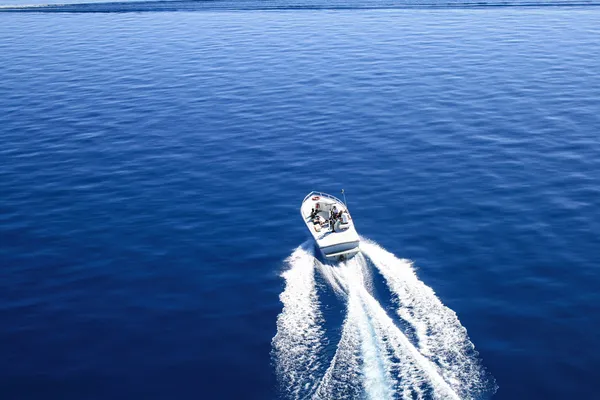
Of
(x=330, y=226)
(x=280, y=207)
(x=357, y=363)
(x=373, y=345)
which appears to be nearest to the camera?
(x=357, y=363)

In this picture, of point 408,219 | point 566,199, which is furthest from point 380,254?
point 566,199

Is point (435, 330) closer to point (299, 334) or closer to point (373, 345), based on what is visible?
point (373, 345)

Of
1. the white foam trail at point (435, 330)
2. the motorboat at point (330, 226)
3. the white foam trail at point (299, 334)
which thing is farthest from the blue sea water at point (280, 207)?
the motorboat at point (330, 226)

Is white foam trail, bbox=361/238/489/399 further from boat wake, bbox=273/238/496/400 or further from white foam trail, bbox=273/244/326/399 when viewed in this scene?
white foam trail, bbox=273/244/326/399

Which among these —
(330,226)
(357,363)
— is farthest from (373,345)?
(330,226)

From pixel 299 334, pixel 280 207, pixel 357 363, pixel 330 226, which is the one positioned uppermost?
pixel 330 226

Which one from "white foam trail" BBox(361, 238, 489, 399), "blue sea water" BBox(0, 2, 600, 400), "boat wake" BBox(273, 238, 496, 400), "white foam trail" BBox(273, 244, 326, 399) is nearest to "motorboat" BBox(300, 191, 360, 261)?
"boat wake" BBox(273, 238, 496, 400)

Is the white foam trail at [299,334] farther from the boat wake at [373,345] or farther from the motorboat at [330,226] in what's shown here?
the motorboat at [330,226]

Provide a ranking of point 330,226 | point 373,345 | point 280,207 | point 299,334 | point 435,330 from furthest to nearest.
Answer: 1. point 280,207
2. point 330,226
3. point 299,334
4. point 435,330
5. point 373,345

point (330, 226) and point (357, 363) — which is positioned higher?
point (330, 226)
